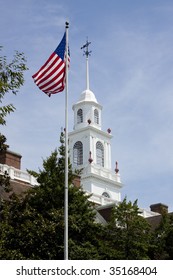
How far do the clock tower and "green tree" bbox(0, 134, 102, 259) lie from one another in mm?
36340

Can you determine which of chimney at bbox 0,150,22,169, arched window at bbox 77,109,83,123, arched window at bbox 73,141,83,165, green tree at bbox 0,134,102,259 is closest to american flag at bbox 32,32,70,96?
green tree at bbox 0,134,102,259

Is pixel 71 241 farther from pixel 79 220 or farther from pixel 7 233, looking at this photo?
pixel 7 233

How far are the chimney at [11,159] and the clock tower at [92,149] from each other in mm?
26074

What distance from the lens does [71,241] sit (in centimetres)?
3141

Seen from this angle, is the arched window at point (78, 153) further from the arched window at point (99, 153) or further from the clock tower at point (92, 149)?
the arched window at point (99, 153)

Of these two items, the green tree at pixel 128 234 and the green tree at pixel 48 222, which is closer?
the green tree at pixel 48 222

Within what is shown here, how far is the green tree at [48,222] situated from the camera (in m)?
30.8

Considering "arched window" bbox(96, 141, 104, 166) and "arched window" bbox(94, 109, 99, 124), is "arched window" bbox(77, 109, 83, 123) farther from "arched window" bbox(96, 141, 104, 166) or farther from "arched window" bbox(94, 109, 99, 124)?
"arched window" bbox(96, 141, 104, 166)

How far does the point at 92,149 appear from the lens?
75.2 metres

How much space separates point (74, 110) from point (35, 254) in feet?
165

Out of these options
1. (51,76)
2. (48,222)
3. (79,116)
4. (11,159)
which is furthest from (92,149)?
(51,76)

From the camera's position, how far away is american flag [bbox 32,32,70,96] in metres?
23.4

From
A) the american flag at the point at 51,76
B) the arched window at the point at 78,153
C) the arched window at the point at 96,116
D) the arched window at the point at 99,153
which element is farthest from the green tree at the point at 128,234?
the arched window at the point at 96,116
